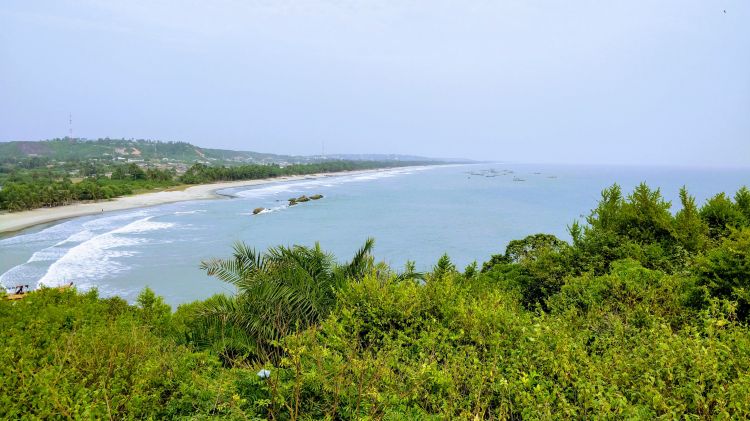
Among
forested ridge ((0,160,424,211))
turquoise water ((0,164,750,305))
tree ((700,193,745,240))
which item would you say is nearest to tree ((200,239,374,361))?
tree ((700,193,745,240))

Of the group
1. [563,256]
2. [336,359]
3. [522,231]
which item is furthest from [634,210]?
[522,231]

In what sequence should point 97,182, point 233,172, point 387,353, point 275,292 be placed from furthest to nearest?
point 233,172 < point 97,182 < point 275,292 < point 387,353

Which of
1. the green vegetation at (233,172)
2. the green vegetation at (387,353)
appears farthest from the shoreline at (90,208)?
the green vegetation at (387,353)

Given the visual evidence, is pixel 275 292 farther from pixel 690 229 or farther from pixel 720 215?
pixel 720 215

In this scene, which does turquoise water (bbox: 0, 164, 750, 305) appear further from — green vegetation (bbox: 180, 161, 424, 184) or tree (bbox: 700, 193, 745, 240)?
green vegetation (bbox: 180, 161, 424, 184)

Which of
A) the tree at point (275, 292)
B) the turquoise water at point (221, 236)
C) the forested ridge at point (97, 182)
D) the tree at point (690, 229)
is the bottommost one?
the turquoise water at point (221, 236)

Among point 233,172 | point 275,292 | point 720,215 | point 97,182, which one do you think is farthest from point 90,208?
point 720,215

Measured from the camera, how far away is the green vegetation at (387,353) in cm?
381

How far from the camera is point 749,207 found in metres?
12.5

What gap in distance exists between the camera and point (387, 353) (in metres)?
5.10

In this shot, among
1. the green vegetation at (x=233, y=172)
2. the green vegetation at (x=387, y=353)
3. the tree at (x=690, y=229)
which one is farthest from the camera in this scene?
the green vegetation at (x=233, y=172)

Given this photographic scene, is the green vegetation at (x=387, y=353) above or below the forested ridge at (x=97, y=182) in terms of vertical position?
above

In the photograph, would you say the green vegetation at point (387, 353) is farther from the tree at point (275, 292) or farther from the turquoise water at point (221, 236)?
the turquoise water at point (221, 236)

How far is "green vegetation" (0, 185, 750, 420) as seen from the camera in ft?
12.5
